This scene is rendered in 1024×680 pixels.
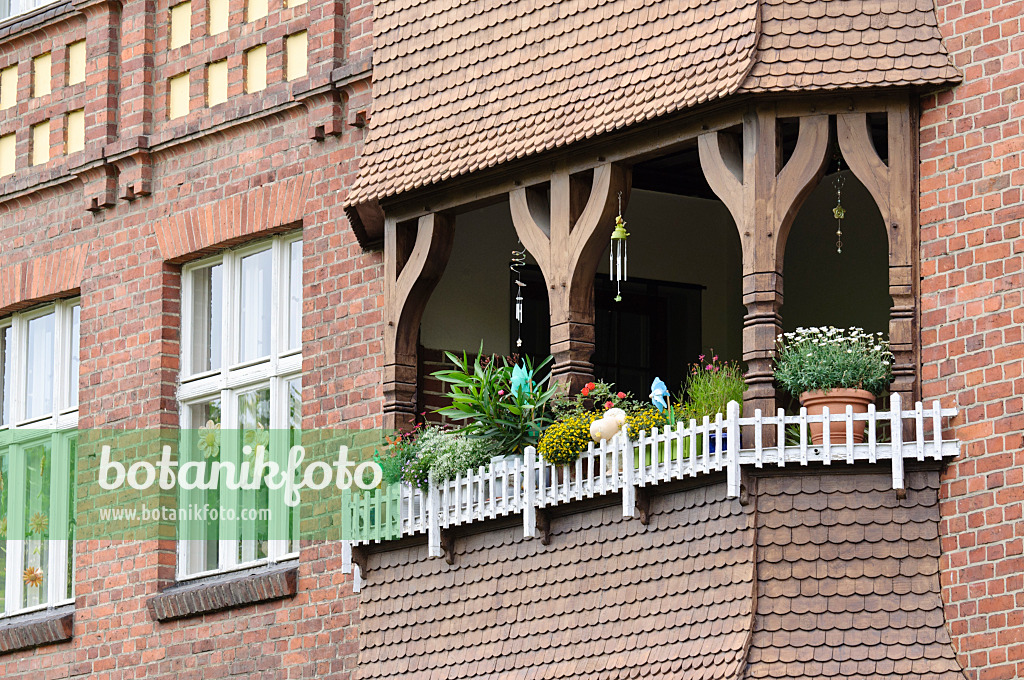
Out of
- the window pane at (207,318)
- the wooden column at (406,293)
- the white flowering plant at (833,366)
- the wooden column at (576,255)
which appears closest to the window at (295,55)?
the window pane at (207,318)

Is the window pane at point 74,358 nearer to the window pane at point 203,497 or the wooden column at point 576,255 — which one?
the window pane at point 203,497

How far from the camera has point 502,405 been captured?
14.5 meters

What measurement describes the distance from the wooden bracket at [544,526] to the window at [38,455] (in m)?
5.68

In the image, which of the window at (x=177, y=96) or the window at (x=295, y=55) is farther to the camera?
the window at (x=177, y=96)

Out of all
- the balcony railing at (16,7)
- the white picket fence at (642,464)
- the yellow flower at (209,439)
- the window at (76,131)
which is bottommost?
the white picket fence at (642,464)

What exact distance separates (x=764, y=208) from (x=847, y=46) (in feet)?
3.57

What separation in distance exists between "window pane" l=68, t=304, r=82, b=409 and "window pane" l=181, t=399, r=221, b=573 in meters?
1.48

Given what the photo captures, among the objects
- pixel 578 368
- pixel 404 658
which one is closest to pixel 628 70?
pixel 578 368

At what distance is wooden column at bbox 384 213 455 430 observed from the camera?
15.2 m

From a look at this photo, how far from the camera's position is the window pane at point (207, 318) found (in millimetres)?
17531

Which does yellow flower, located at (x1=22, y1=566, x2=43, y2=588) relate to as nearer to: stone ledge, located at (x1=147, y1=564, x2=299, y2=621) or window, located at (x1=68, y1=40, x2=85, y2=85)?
stone ledge, located at (x1=147, y1=564, x2=299, y2=621)

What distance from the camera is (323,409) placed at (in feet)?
53.5

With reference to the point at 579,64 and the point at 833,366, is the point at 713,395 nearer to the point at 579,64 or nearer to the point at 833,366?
the point at 833,366

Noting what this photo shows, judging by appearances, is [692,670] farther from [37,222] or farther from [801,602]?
[37,222]
